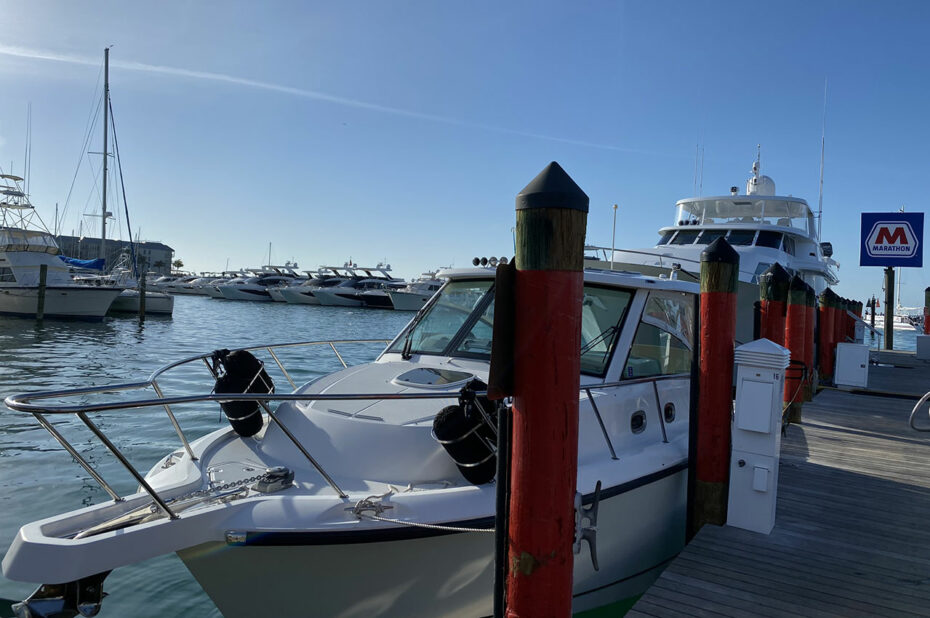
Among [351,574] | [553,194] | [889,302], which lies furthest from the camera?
[889,302]

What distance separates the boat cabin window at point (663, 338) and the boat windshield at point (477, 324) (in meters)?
0.20

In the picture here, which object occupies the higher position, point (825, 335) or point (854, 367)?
point (825, 335)

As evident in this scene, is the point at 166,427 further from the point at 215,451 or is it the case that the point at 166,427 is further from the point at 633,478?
the point at 633,478

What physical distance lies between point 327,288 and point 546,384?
56.9m

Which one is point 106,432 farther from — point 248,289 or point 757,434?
point 248,289

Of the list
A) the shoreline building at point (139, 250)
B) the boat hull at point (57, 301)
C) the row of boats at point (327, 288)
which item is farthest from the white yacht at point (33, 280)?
the shoreline building at point (139, 250)

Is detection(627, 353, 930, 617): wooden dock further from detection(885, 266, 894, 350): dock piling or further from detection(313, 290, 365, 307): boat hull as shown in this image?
detection(313, 290, 365, 307): boat hull

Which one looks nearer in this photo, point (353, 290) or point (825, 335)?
point (825, 335)

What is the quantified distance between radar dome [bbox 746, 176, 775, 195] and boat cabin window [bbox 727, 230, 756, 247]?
4.71m

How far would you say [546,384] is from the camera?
9.11 ft

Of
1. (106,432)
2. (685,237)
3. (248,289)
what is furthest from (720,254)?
(248,289)

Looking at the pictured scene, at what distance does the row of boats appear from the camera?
52.6m

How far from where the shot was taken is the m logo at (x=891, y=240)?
583 inches

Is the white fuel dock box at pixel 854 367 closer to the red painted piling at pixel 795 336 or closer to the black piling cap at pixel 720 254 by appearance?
the red painted piling at pixel 795 336
